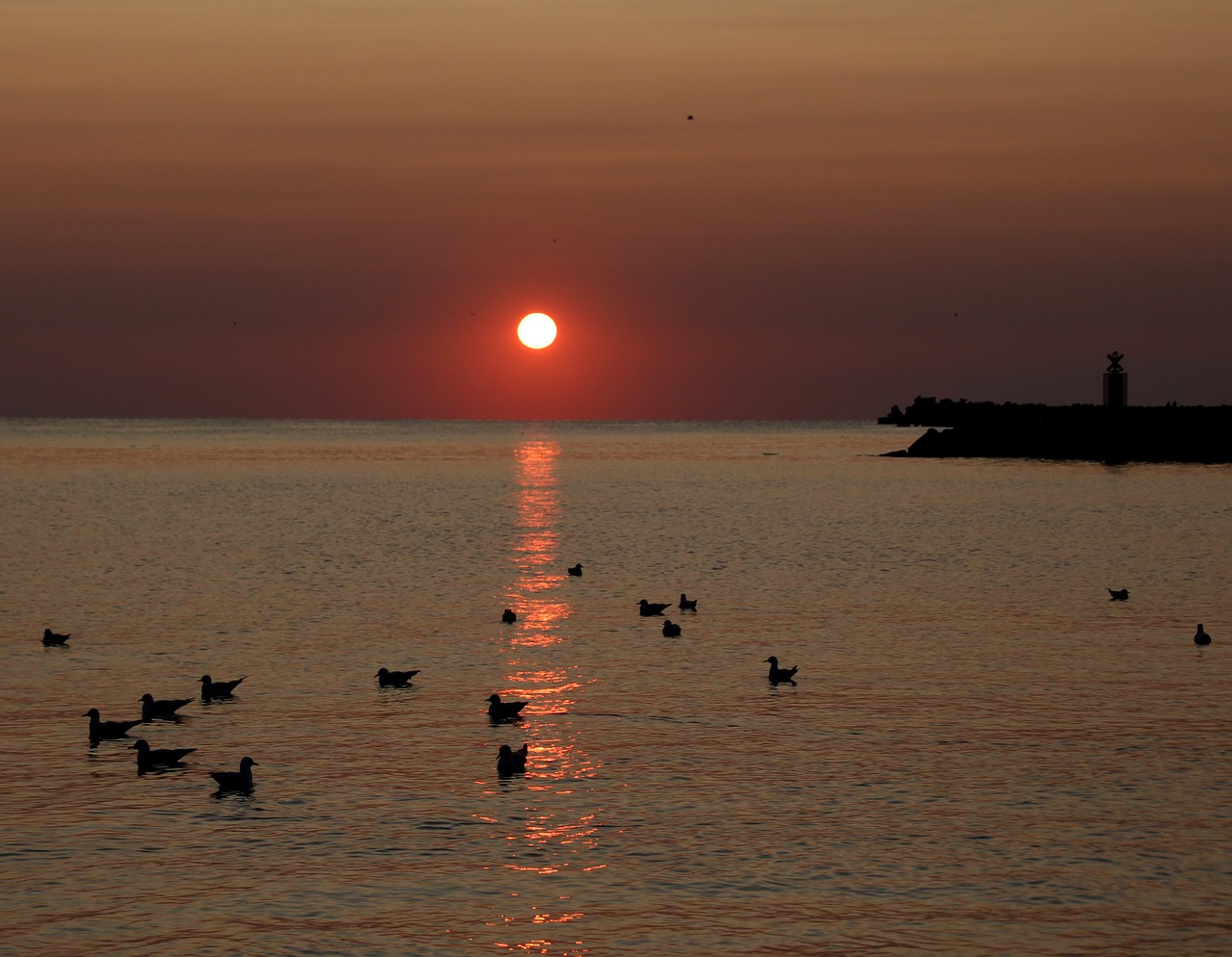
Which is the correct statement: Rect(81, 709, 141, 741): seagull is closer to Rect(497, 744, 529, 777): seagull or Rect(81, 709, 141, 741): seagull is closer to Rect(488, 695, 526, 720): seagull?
Rect(488, 695, 526, 720): seagull

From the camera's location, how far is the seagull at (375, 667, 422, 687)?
3155 cm

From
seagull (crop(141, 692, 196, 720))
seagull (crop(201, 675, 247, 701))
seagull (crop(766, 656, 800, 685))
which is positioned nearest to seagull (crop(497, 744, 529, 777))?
seagull (crop(141, 692, 196, 720))

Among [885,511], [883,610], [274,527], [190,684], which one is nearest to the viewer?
[190,684]

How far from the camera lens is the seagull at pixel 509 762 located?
23.9m

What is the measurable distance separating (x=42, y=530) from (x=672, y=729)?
2318 inches

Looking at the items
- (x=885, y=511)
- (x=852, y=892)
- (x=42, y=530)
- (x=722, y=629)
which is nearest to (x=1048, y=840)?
(x=852, y=892)

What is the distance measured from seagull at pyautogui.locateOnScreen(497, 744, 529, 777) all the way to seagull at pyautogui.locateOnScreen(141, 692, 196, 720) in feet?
24.9

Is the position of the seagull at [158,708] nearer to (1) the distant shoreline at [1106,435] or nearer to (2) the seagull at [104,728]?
(2) the seagull at [104,728]

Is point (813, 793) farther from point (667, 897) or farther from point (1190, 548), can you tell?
point (1190, 548)

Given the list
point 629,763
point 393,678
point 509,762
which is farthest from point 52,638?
point 629,763

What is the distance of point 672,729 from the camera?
90.2ft

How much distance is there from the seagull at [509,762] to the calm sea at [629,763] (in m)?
0.22

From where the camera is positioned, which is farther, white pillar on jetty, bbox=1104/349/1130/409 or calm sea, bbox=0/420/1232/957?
white pillar on jetty, bbox=1104/349/1130/409

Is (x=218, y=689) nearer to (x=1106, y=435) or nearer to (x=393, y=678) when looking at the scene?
(x=393, y=678)
